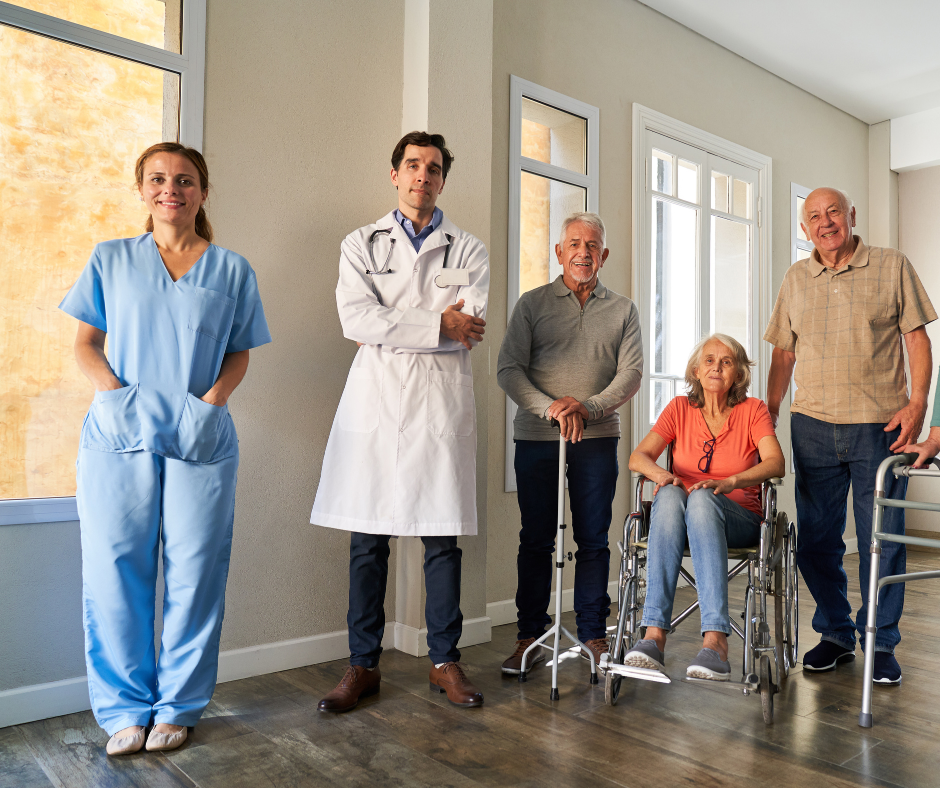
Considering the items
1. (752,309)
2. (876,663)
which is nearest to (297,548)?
(876,663)

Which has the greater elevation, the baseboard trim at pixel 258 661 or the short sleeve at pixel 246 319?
the short sleeve at pixel 246 319

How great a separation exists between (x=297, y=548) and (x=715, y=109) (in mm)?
3702

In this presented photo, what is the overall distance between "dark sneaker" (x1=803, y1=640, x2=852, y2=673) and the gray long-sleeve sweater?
1.08m

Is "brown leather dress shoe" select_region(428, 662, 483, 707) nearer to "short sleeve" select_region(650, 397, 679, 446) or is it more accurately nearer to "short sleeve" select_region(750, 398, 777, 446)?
"short sleeve" select_region(650, 397, 679, 446)

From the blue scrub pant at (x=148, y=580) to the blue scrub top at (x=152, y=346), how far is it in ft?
0.21

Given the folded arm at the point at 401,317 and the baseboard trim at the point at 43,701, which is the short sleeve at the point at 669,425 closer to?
the folded arm at the point at 401,317

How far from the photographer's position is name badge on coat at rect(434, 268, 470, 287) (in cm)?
255

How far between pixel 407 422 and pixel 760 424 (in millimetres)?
1176

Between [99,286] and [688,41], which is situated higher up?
[688,41]

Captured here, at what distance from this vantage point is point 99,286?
2186 millimetres

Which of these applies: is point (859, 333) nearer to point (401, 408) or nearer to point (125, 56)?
point (401, 408)

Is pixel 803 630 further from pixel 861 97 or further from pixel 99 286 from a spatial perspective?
pixel 861 97

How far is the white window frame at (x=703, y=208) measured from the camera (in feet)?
14.0

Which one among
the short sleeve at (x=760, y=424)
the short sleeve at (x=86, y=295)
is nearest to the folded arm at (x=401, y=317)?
the short sleeve at (x=86, y=295)
